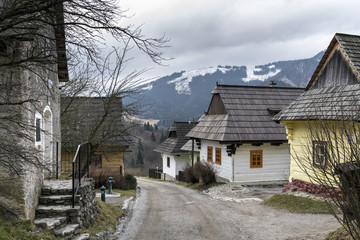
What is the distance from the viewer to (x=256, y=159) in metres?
18.4

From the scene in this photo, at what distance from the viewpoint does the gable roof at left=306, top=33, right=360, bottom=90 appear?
11.3 meters

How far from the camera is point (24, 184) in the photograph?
648 cm

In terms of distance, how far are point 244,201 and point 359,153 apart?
9962 mm

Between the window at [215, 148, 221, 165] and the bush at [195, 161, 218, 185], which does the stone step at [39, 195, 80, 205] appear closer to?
the bush at [195, 161, 218, 185]

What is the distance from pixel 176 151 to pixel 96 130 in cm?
1778

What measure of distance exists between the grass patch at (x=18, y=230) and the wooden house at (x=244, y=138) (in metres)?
12.3

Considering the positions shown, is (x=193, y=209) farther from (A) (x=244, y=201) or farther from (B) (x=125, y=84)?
(B) (x=125, y=84)

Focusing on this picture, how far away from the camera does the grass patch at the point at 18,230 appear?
218 inches

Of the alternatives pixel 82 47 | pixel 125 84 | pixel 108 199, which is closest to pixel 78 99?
pixel 125 84

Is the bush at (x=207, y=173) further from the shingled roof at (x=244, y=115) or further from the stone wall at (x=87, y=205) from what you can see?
the stone wall at (x=87, y=205)

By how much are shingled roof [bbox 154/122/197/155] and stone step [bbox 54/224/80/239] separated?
24.9 meters

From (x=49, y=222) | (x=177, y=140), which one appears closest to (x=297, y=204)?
(x=49, y=222)

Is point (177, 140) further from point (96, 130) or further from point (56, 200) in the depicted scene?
point (56, 200)

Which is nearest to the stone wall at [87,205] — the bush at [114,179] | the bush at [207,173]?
the bush at [114,179]
